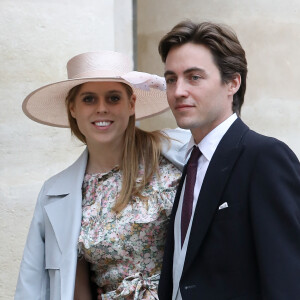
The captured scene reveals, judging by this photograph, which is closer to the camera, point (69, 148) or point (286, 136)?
point (69, 148)

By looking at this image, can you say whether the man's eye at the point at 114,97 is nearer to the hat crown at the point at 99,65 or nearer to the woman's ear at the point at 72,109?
the hat crown at the point at 99,65

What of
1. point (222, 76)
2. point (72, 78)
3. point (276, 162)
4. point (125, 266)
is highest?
point (72, 78)

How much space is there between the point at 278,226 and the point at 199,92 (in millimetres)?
602

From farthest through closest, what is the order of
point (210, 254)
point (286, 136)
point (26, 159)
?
point (286, 136) → point (26, 159) → point (210, 254)

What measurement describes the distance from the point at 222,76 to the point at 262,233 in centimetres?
66

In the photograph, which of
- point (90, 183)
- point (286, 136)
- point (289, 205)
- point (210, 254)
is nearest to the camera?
point (289, 205)

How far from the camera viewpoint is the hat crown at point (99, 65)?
3314 mm

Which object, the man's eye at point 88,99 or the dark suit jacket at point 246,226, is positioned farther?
the man's eye at point 88,99

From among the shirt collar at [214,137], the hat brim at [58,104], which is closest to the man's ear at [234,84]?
the shirt collar at [214,137]

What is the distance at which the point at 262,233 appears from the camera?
2.30 metres

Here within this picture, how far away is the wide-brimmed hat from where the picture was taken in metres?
3.25

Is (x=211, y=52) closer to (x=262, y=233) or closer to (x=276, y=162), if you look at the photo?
(x=276, y=162)

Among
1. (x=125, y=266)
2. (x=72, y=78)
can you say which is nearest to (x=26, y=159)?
(x=72, y=78)

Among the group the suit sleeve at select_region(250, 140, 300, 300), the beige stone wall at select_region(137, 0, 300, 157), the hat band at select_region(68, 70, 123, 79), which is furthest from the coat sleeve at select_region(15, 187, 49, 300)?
the beige stone wall at select_region(137, 0, 300, 157)
